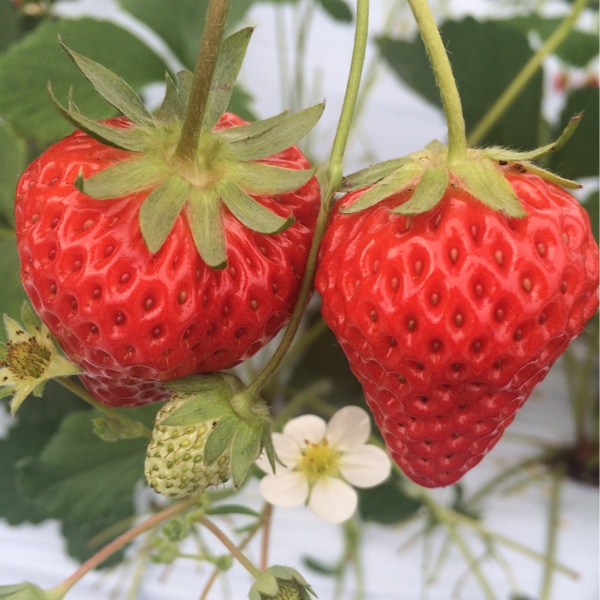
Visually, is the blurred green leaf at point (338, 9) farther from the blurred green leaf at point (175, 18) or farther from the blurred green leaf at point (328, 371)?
the blurred green leaf at point (328, 371)

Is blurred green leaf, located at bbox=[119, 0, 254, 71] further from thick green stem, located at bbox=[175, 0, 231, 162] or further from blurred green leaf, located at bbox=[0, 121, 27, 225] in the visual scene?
thick green stem, located at bbox=[175, 0, 231, 162]

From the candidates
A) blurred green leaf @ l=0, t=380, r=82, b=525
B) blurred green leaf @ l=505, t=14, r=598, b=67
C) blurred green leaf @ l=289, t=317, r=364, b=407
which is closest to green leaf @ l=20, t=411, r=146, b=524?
blurred green leaf @ l=0, t=380, r=82, b=525

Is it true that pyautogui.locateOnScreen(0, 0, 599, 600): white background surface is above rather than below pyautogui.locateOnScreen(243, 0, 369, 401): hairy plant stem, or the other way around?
below

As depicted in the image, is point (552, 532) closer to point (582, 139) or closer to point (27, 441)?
point (582, 139)

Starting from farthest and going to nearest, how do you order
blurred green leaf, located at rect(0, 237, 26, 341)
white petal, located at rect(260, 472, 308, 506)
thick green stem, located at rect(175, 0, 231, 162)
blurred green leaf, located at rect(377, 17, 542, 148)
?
blurred green leaf, located at rect(377, 17, 542, 148), blurred green leaf, located at rect(0, 237, 26, 341), white petal, located at rect(260, 472, 308, 506), thick green stem, located at rect(175, 0, 231, 162)

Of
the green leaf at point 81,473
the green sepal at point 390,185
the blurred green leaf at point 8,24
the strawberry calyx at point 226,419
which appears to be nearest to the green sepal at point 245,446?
the strawberry calyx at point 226,419

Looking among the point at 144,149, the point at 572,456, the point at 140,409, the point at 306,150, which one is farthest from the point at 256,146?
the point at 572,456
